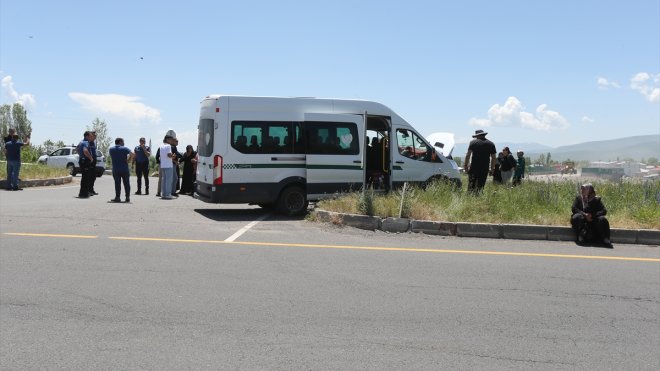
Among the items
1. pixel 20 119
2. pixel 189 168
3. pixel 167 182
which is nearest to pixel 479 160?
pixel 167 182

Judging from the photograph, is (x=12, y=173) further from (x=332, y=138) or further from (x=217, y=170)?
(x=332, y=138)

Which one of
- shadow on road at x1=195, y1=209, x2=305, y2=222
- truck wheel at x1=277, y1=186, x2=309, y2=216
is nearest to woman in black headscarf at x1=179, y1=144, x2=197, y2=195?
shadow on road at x1=195, y1=209, x2=305, y2=222

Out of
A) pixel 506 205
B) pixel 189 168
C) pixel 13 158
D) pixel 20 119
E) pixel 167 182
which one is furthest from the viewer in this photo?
pixel 20 119

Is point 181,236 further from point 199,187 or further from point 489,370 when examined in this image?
point 489,370

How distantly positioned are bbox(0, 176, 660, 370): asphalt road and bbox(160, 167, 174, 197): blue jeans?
6.46 m

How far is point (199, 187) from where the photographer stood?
13.6m

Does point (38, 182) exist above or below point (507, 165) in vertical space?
below

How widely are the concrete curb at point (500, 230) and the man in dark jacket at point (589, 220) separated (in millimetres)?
223

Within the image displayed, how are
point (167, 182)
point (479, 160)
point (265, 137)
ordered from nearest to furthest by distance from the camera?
point (265, 137) → point (479, 160) → point (167, 182)

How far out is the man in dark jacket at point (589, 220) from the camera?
980 cm

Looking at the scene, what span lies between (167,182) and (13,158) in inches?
219

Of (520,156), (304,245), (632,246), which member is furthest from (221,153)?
(520,156)

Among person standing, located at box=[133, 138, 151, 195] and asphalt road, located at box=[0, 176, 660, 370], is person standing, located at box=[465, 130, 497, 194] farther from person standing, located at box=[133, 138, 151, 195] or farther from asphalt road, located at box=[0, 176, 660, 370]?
person standing, located at box=[133, 138, 151, 195]

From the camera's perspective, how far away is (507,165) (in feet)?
67.2
